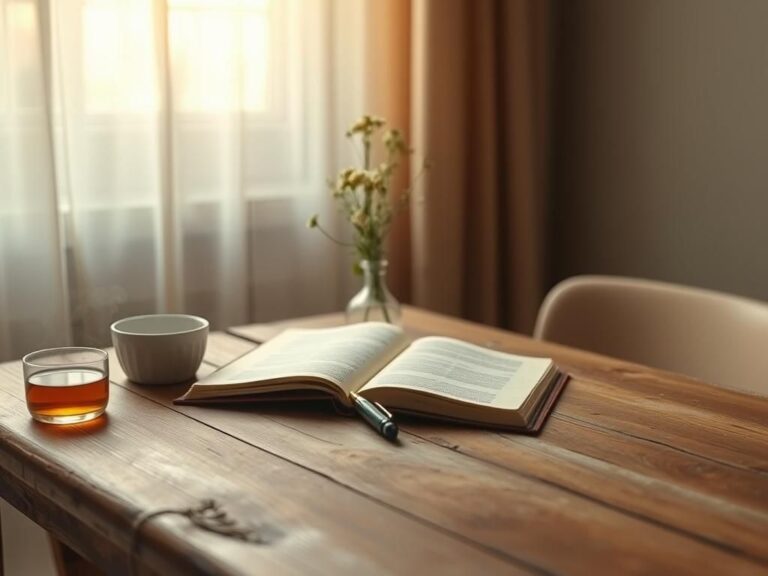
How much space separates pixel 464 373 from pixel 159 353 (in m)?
0.40

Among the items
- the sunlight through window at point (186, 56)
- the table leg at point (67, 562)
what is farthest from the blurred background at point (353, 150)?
the table leg at point (67, 562)

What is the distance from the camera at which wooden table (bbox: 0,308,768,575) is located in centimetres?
81

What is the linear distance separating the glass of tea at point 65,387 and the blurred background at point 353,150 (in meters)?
0.85

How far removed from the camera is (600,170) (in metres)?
2.68

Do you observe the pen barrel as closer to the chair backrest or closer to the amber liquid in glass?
the amber liquid in glass

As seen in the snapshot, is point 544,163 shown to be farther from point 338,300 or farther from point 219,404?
point 219,404

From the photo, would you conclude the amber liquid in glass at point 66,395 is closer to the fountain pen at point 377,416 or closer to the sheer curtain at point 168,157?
the fountain pen at point 377,416

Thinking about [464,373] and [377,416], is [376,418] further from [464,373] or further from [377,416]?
[464,373]

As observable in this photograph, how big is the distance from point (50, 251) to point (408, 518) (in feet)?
4.21

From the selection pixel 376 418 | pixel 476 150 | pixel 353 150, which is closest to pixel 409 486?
pixel 376 418

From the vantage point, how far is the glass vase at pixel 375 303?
5.17 ft

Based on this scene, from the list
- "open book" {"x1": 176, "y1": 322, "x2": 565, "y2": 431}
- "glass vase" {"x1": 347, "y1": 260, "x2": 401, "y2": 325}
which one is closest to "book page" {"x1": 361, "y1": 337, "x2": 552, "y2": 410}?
"open book" {"x1": 176, "y1": 322, "x2": 565, "y2": 431}

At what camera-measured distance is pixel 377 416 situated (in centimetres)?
111

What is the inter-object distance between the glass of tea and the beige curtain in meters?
1.33
